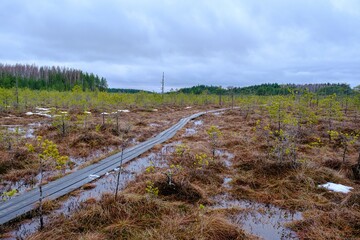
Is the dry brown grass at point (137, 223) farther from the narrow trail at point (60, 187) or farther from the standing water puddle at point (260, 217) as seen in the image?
the narrow trail at point (60, 187)

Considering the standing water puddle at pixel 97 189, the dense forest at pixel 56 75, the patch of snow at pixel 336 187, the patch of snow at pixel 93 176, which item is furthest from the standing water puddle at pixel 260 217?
the dense forest at pixel 56 75

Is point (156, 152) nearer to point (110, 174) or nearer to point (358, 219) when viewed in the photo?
point (110, 174)

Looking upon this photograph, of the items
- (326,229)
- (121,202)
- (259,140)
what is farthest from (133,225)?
(259,140)

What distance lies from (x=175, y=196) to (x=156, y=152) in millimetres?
4532

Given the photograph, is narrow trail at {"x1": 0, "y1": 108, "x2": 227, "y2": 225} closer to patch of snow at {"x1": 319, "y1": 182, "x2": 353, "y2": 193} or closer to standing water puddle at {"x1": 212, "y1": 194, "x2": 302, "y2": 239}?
standing water puddle at {"x1": 212, "y1": 194, "x2": 302, "y2": 239}

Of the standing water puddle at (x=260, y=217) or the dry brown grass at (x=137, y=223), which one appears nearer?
the dry brown grass at (x=137, y=223)

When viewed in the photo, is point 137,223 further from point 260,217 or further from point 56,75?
point 56,75

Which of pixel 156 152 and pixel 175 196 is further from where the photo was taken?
pixel 156 152

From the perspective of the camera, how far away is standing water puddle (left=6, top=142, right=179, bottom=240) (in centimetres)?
409

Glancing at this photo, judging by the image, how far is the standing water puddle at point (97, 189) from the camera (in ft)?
13.4

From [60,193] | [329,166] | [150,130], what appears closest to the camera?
[60,193]

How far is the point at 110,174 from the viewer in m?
7.06

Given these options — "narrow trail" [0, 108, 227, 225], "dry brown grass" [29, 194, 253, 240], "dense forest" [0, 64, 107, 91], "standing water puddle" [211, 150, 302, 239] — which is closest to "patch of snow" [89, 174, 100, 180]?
"narrow trail" [0, 108, 227, 225]

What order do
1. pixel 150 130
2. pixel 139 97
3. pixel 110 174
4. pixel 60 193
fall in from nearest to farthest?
1. pixel 60 193
2. pixel 110 174
3. pixel 150 130
4. pixel 139 97
